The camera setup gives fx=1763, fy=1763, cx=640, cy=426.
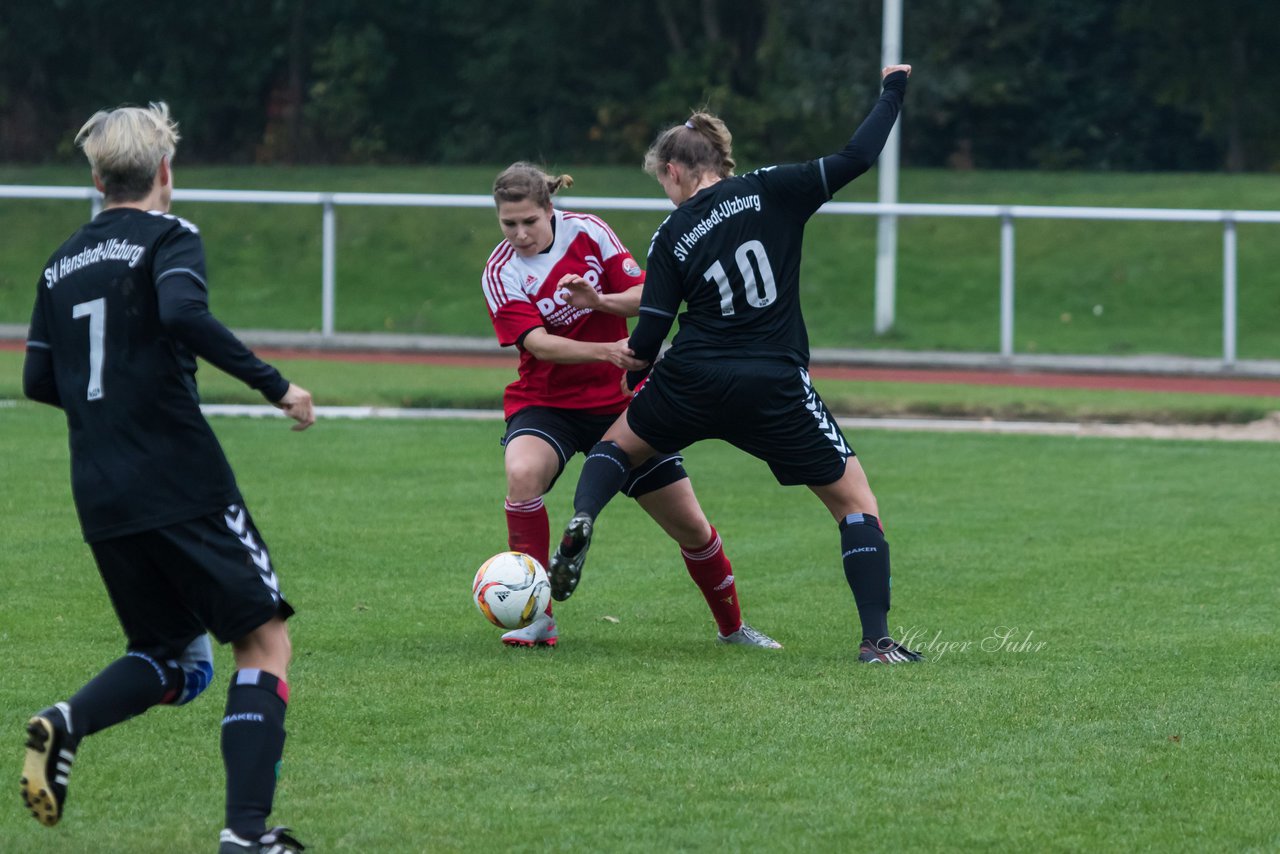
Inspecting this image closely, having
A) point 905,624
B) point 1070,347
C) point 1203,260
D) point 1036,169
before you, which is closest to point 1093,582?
point 905,624

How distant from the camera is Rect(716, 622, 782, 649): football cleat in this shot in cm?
659

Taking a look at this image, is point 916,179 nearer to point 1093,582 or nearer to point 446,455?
point 446,455

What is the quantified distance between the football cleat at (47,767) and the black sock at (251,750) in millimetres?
361

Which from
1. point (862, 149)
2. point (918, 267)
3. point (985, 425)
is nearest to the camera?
point (862, 149)

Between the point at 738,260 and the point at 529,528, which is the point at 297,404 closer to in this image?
the point at 738,260

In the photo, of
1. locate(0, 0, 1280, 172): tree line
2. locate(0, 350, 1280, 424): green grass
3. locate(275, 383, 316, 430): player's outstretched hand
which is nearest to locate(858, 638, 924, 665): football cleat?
locate(275, 383, 316, 430): player's outstretched hand

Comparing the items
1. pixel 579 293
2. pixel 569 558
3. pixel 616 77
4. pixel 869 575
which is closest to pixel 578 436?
pixel 579 293

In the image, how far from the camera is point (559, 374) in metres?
6.75

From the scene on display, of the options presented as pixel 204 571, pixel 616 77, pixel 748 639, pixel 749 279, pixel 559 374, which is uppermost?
pixel 616 77

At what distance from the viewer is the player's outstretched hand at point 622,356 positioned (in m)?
6.29

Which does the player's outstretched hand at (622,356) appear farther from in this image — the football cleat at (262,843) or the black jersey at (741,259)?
the football cleat at (262,843)

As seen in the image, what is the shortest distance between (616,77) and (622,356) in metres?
30.4

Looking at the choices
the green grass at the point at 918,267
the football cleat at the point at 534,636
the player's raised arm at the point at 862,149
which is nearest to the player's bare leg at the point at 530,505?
the football cleat at the point at 534,636

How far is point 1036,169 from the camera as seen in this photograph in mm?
34500
